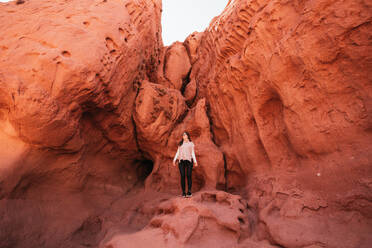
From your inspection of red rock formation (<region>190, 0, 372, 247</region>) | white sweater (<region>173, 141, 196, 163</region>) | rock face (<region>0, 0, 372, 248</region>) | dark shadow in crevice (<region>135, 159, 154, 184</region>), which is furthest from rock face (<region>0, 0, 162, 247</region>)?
red rock formation (<region>190, 0, 372, 247</region>)

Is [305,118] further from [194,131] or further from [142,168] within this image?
[142,168]

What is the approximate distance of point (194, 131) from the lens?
636 cm

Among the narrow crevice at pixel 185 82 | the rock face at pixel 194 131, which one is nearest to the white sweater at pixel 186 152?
the rock face at pixel 194 131

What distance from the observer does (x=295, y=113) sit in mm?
4156

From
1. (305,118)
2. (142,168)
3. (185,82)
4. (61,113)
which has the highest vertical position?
(185,82)

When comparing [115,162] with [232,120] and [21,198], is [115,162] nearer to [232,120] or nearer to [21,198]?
[21,198]

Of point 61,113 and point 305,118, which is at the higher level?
point 305,118

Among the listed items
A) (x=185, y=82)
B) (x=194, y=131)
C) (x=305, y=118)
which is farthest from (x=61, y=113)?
(x=185, y=82)

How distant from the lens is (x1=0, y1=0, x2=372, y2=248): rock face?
333 centimetres

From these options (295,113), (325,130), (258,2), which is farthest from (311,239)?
(258,2)

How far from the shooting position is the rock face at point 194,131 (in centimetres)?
333

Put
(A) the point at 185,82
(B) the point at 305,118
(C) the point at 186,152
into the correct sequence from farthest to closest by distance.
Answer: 1. (A) the point at 185,82
2. (C) the point at 186,152
3. (B) the point at 305,118

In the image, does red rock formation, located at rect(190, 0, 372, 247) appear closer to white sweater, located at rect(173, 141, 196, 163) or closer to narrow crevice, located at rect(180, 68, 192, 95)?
white sweater, located at rect(173, 141, 196, 163)

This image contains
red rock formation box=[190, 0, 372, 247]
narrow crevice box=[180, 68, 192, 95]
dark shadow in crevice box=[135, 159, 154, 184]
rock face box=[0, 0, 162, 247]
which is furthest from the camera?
narrow crevice box=[180, 68, 192, 95]
